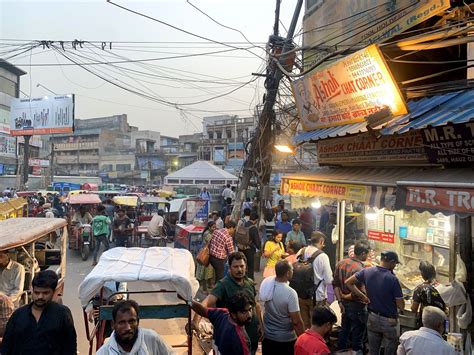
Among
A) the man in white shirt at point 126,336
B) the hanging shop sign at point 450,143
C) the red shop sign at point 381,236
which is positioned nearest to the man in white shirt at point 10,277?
the man in white shirt at point 126,336

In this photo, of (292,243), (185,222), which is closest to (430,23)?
(292,243)

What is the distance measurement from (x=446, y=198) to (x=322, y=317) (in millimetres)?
2229

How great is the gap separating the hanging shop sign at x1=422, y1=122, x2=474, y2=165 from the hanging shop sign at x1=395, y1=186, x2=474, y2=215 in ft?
3.42

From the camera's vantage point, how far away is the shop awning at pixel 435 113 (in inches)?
195

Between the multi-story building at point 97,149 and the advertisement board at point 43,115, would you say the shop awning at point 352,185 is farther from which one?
the multi-story building at point 97,149

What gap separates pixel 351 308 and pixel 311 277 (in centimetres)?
74

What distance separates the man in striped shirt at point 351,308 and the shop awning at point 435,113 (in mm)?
1957

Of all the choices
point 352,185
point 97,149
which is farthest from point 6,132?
point 97,149

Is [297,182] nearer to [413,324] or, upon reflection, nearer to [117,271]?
[413,324]

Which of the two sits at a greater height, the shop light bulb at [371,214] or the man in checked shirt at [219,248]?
the shop light bulb at [371,214]

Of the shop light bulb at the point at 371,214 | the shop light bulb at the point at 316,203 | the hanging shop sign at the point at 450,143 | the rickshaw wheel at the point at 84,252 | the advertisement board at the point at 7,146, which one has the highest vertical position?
the advertisement board at the point at 7,146

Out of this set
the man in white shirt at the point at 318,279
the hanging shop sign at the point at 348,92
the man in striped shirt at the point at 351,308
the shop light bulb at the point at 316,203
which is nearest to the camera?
the man in striped shirt at the point at 351,308

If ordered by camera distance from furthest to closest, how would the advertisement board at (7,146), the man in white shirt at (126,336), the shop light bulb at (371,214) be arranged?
the advertisement board at (7,146), the shop light bulb at (371,214), the man in white shirt at (126,336)

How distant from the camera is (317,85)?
7898 millimetres
